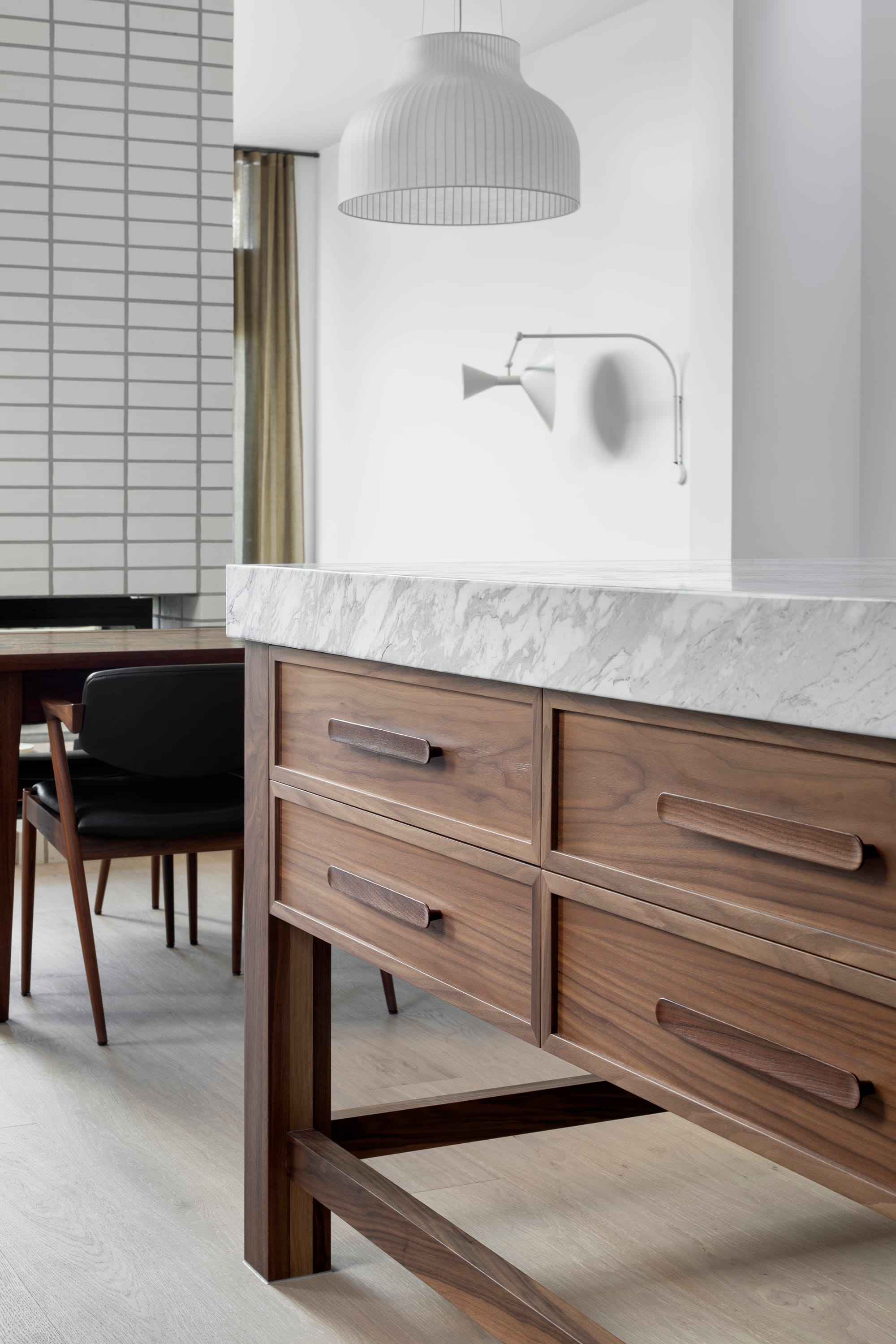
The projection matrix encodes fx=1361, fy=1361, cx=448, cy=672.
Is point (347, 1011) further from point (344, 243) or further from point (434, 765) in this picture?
point (344, 243)

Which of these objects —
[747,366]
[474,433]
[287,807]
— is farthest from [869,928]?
[474,433]

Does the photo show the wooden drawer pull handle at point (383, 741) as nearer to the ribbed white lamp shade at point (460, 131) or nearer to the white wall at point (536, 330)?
the ribbed white lamp shade at point (460, 131)

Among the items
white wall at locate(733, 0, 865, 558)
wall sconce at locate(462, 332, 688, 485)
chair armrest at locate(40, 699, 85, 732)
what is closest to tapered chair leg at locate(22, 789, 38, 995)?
chair armrest at locate(40, 699, 85, 732)

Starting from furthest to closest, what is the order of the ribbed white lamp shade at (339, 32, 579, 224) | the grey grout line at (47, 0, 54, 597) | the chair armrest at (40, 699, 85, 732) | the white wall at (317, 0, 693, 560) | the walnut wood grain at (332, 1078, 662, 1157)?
1. the white wall at (317, 0, 693, 560)
2. the grey grout line at (47, 0, 54, 597)
3. the ribbed white lamp shade at (339, 32, 579, 224)
4. the chair armrest at (40, 699, 85, 732)
5. the walnut wood grain at (332, 1078, 662, 1157)

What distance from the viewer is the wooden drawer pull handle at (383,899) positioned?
4.11 feet

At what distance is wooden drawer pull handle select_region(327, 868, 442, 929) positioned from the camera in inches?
49.3

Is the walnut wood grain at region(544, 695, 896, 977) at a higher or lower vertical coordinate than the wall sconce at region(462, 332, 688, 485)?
lower

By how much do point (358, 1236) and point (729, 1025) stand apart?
1065mm

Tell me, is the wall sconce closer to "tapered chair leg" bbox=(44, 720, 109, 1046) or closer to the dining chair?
the dining chair

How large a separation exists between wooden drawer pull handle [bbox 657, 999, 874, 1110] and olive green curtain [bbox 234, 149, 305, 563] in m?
6.46

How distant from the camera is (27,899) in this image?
2.73 metres

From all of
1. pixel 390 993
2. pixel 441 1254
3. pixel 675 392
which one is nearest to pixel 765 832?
pixel 441 1254

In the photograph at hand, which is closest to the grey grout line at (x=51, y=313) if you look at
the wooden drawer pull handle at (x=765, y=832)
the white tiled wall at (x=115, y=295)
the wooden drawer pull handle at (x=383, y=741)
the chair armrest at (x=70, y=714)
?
the white tiled wall at (x=115, y=295)

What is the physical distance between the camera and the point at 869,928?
0.78 m
